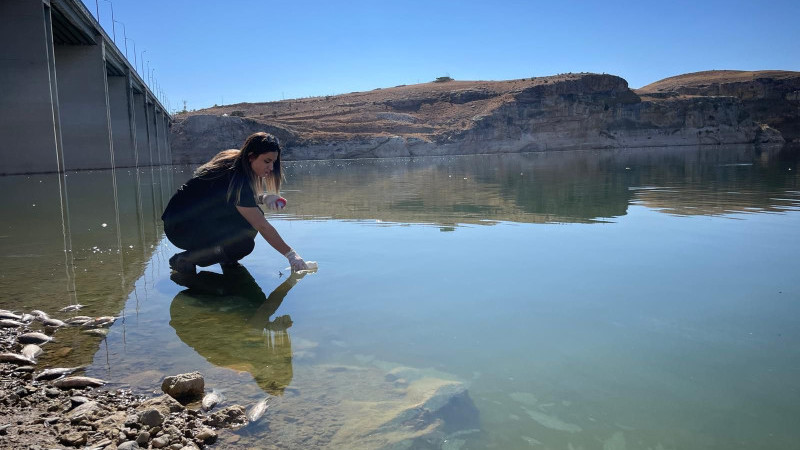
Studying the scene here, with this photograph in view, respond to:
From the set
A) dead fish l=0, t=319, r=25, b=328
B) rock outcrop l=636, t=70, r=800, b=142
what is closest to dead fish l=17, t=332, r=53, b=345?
dead fish l=0, t=319, r=25, b=328

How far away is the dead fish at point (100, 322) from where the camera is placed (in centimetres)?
327

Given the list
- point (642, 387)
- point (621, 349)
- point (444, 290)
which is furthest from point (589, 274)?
point (642, 387)

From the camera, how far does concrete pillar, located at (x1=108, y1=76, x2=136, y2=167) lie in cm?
4153

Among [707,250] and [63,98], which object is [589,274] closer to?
[707,250]

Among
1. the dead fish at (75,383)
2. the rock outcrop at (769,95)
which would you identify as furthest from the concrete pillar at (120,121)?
the rock outcrop at (769,95)

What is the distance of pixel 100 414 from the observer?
6.93 feet

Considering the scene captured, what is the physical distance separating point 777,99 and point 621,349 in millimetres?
96092

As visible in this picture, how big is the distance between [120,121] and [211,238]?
1674 inches

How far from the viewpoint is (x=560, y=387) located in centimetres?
229

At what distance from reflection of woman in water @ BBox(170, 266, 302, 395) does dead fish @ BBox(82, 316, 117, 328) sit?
1.15 ft

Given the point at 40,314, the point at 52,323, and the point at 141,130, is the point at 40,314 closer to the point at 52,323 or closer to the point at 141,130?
the point at 52,323

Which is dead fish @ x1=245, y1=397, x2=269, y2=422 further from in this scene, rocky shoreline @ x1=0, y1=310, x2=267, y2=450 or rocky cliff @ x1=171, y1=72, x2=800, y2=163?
rocky cliff @ x1=171, y1=72, x2=800, y2=163

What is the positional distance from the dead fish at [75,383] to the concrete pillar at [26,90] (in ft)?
82.6

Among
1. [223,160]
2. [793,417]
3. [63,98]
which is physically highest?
[63,98]
